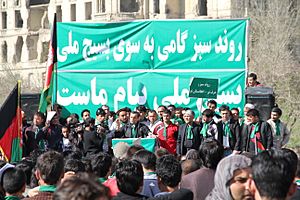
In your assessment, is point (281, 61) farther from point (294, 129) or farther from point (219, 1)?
point (219, 1)

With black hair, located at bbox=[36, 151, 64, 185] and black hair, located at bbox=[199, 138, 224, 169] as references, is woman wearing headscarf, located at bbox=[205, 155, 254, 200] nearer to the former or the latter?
black hair, located at bbox=[36, 151, 64, 185]

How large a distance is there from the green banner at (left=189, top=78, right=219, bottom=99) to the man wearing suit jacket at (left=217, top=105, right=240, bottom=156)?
4.79 feet

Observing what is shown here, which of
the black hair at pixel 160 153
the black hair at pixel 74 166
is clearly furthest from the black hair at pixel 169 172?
the black hair at pixel 160 153

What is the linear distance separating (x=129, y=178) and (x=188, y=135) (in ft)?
25.7

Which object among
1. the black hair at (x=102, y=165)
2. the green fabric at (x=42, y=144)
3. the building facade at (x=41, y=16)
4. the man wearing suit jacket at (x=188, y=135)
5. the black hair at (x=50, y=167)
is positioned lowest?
the green fabric at (x=42, y=144)

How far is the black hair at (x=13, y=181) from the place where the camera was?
810 centimetres

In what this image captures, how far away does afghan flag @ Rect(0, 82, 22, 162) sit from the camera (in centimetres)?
1278

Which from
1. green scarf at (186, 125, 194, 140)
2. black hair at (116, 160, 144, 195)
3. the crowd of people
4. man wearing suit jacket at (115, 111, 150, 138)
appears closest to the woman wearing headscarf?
the crowd of people

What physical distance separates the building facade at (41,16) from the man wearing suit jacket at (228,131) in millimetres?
54782

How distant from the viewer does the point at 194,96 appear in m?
17.4

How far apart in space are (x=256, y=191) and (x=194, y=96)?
11.7 m

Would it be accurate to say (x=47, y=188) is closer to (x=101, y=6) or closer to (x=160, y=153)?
(x=160, y=153)

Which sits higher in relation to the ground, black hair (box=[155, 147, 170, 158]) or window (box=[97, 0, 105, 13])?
window (box=[97, 0, 105, 13])

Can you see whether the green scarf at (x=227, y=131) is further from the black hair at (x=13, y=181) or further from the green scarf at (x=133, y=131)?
the black hair at (x=13, y=181)
